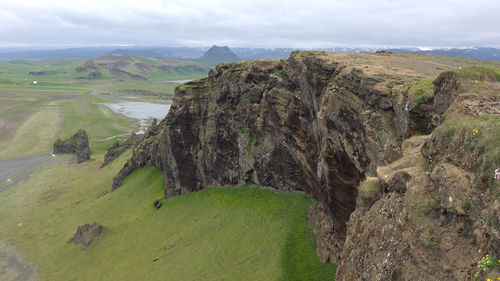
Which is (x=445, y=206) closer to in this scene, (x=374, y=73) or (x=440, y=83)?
(x=440, y=83)

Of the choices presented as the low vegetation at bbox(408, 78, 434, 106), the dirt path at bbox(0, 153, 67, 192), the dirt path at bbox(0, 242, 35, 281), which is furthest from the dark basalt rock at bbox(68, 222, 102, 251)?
the low vegetation at bbox(408, 78, 434, 106)

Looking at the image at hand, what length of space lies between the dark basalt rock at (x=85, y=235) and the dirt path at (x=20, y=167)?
53340 mm

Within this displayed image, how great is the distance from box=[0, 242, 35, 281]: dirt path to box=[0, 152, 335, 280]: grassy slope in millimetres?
1332

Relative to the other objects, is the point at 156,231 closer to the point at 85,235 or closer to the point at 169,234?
the point at 169,234

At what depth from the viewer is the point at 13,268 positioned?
53344 mm

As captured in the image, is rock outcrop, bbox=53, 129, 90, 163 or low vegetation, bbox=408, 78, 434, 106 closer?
low vegetation, bbox=408, 78, 434, 106

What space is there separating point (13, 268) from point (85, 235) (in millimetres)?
12514

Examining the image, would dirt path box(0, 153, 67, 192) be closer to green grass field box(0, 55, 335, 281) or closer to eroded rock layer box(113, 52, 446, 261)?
green grass field box(0, 55, 335, 281)

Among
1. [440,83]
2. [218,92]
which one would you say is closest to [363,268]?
[440,83]

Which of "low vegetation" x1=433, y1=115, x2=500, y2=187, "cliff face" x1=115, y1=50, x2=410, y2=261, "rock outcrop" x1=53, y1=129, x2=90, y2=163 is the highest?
"low vegetation" x1=433, y1=115, x2=500, y2=187

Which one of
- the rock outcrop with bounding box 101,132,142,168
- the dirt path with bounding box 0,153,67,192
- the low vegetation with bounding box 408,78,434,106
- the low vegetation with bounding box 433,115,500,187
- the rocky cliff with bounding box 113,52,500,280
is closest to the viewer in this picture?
the low vegetation with bounding box 433,115,500,187

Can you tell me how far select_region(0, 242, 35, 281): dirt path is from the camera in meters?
50.7

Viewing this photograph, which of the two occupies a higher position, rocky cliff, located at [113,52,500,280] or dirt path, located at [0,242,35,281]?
rocky cliff, located at [113,52,500,280]

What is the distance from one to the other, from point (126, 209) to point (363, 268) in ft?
202
